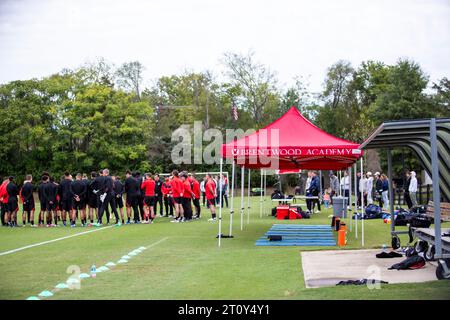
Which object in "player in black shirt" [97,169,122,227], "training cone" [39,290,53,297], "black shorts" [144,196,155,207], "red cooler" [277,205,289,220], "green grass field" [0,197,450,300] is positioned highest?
"player in black shirt" [97,169,122,227]

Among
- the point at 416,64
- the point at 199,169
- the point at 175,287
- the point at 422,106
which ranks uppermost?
the point at 416,64

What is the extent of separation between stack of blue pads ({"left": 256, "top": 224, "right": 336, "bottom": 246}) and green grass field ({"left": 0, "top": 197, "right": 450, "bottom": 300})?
0.57 metres

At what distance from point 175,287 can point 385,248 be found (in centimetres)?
668

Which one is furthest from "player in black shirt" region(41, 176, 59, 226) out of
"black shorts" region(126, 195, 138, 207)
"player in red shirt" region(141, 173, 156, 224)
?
"player in red shirt" region(141, 173, 156, 224)

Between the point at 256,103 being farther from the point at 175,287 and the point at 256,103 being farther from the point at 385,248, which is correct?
the point at 175,287

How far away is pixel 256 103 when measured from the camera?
67250mm

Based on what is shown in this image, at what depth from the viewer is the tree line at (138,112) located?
58728 millimetres

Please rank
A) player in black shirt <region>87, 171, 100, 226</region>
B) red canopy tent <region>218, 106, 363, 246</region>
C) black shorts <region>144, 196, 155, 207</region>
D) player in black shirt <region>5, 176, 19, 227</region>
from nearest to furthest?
1. red canopy tent <region>218, 106, 363, 246</region>
2. player in black shirt <region>87, 171, 100, 226</region>
3. player in black shirt <region>5, 176, 19, 227</region>
4. black shorts <region>144, 196, 155, 207</region>

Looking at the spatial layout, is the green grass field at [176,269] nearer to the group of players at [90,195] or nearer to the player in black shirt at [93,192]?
the player in black shirt at [93,192]

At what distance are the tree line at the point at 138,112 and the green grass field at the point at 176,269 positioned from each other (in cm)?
3967

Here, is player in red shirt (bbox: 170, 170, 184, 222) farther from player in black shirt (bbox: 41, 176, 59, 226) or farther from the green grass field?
player in black shirt (bbox: 41, 176, 59, 226)

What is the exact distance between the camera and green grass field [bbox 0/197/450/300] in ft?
29.1

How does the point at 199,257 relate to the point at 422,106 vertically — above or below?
below

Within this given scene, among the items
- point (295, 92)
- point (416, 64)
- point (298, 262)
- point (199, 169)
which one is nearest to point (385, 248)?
point (298, 262)
